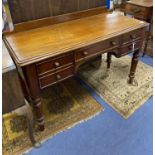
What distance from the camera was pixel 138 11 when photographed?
2.13 m

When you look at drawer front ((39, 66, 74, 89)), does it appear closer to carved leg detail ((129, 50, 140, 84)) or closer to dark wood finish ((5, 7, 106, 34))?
dark wood finish ((5, 7, 106, 34))

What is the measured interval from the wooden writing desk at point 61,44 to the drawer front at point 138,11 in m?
0.73

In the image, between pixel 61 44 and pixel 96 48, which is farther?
pixel 96 48

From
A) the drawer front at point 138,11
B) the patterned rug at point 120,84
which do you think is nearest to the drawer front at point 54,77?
the patterned rug at point 120,84

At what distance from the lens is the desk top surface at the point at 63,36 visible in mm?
1045

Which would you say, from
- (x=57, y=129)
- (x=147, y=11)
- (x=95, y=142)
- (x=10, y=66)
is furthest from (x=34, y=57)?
(x=147, y=11)

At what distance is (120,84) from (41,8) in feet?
3.63

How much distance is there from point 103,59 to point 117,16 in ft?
2.59

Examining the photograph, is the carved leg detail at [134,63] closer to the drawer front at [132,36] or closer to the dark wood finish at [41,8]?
the drawer front at [132,36]

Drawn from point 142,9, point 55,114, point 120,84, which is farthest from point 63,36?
point 142,9

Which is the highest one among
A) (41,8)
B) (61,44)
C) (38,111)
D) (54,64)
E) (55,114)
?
(41,8)

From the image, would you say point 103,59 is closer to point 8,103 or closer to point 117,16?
point 117,16

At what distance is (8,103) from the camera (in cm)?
106

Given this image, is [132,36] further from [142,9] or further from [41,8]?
[142,9]
